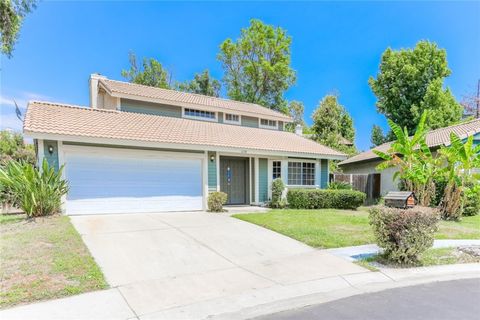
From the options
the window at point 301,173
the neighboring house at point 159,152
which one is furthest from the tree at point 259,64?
the window at point 301,173

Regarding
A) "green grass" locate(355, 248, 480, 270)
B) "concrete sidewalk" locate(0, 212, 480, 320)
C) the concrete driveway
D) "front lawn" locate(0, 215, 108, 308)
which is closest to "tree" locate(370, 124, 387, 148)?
"green grass" locate(355, 248, 480, 270)

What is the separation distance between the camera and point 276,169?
15773mm

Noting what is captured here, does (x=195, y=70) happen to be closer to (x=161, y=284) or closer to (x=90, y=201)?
(x=90, y=201)

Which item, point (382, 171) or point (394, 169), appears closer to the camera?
point (394, 169)

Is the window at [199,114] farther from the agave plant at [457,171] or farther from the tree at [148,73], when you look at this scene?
the tree at [148,73]

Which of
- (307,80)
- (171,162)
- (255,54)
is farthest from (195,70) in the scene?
(171,162)

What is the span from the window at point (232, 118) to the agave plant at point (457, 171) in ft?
36.3

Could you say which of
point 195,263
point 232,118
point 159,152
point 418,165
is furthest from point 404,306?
point 232,118

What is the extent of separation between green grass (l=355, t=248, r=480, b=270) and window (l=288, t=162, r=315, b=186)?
9246 mm

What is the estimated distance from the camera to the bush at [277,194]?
14.7m

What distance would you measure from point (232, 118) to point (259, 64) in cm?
1727

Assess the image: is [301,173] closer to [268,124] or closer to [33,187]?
[268,124]

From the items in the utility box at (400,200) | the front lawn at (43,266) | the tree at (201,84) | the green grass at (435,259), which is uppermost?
the tree at (201,84)

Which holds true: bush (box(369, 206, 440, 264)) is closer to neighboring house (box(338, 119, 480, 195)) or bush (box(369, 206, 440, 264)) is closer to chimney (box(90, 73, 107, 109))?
neighboring house (box(338, 119, 480, 195))
